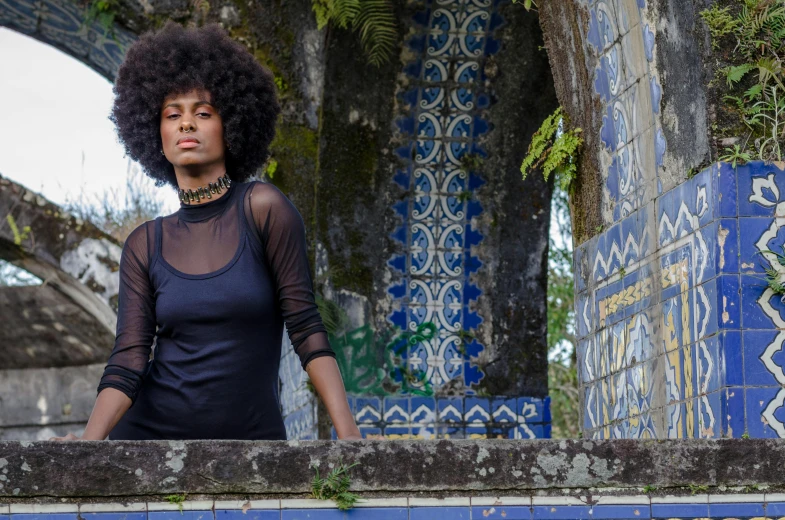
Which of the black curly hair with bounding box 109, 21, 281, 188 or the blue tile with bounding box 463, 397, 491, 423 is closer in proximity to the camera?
the black curly hair with bounding box 109, 21, 281, 188

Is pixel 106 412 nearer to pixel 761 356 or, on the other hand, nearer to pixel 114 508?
pixel 114 508

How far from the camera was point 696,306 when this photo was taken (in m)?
3.53

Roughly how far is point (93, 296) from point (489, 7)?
15.9 ft

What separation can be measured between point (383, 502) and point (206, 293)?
2.62 ft

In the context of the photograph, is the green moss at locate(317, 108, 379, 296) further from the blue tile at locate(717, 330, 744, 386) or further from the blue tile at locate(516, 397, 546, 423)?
the blue tile at locate(717, 330, 744, 386)

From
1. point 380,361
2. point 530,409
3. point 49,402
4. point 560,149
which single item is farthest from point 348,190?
point 49,402

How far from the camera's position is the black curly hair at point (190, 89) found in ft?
11.5

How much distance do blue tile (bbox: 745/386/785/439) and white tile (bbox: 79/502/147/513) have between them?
1.58m

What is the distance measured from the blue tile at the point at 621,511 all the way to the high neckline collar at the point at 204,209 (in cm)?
126

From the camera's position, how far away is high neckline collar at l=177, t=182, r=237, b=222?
335 cm

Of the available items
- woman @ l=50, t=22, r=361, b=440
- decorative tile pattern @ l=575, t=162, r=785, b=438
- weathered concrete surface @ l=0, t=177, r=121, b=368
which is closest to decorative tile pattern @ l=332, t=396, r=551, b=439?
decorative tile pattern @ l=575, t=162, r=785, b=438

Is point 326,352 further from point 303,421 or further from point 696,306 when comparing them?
point 303,421

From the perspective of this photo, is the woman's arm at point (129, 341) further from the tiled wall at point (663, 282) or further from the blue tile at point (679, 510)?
the tiled wall at point (663, 282)

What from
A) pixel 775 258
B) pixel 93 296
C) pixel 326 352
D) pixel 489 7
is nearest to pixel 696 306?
pixel 775 258
